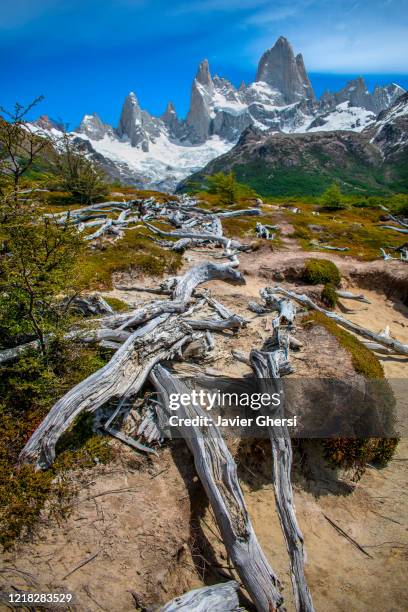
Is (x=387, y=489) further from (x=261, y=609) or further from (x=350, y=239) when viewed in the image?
(x=350, y=239)

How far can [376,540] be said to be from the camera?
6133 mm

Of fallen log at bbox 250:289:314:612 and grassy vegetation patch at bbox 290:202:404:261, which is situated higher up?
grassy vegetation patch at bbox 290:202:404:261

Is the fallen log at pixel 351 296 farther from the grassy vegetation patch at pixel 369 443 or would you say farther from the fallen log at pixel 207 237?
the grassy vegetation patch at pixel 369 443

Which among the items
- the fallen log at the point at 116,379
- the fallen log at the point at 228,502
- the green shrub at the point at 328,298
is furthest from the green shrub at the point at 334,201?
the fallen log at the point at 228,502

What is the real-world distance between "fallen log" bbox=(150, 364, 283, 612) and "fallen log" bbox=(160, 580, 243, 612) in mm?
320

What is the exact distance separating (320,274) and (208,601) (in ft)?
46.7

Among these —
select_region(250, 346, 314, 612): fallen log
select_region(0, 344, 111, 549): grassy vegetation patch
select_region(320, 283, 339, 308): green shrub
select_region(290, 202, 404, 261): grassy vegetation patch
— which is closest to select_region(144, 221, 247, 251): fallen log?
select_region(290, 202, 404, 261): grassy vegetation patch

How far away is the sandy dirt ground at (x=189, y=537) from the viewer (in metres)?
4.35

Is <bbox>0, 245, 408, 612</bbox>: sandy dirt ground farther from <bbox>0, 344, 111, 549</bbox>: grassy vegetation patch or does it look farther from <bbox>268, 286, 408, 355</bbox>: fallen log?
<bbox>268, 286, 408, 355</bbox>: fallen log

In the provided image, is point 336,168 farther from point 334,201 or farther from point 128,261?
point 128,261

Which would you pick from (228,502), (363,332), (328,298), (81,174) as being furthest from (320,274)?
(81,174)

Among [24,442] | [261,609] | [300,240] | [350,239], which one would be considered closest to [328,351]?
[261,609]

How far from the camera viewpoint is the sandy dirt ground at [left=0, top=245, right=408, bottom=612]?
4348 millimetres

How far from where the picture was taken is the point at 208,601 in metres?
4.20
